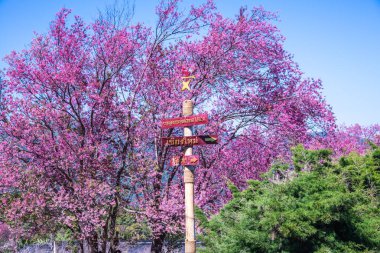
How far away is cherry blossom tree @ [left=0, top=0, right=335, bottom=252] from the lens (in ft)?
37.1

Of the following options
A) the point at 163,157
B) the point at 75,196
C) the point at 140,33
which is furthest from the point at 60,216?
the point at 140,33

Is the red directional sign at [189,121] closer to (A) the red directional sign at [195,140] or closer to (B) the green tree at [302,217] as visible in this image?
(A) the red directional sign at [195,140]

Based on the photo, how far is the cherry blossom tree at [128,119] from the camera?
37.1 feet

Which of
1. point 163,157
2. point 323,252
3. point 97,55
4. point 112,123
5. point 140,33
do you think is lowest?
point 323,252

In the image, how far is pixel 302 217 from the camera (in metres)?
6.58

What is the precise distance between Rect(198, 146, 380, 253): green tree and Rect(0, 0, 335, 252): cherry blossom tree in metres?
4.01

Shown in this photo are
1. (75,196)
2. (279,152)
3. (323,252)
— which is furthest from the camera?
(279,152)

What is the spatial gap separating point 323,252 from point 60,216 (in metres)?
7.44

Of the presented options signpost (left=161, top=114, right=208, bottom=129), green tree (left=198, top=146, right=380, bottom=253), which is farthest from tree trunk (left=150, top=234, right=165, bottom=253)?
signpost (left=161, top=114, right=208, bottom=129)

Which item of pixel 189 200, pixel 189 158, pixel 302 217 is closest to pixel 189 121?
pixel 189 158

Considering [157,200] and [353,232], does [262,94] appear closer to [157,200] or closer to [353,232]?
[157,200]

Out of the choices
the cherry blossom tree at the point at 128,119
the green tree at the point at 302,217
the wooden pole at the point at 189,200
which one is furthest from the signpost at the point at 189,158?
the cherry blossom tree at the point at 128,119

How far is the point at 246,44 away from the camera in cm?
A: 1330

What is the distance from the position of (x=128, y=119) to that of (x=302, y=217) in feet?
22.1
